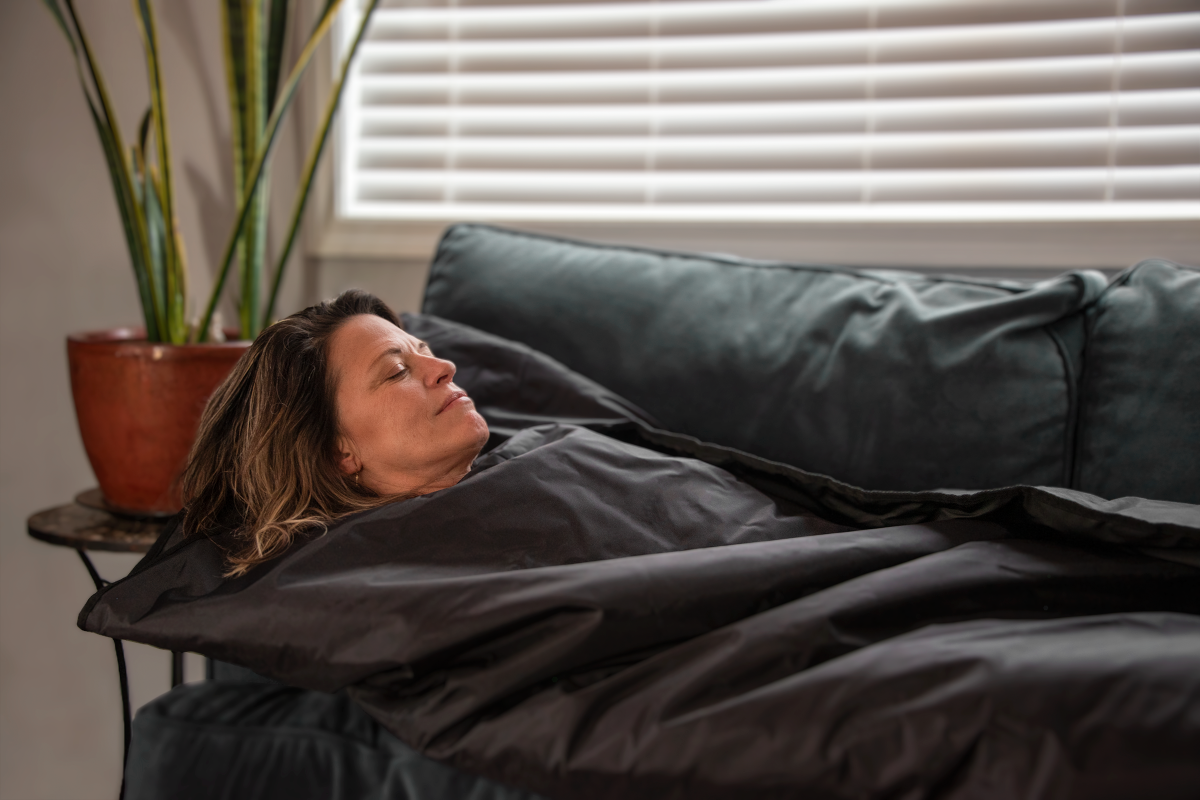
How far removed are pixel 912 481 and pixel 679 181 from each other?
2.96 feet

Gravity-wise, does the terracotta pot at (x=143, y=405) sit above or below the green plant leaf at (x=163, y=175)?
below

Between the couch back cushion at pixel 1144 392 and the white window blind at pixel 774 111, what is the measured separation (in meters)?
0.48

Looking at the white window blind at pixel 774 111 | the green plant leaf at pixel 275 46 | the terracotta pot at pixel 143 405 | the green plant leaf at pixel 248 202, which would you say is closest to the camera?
the terracotta pot at pixel 143 405

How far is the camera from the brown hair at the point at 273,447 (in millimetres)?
1019

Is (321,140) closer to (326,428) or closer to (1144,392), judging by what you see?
(326,428)

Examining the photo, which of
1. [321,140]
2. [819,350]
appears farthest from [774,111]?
[321,140]

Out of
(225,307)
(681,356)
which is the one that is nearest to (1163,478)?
(681,356)

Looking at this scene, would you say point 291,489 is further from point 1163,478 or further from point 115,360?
point 1163,478

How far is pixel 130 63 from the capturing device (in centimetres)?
168

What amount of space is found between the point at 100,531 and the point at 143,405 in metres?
0.19

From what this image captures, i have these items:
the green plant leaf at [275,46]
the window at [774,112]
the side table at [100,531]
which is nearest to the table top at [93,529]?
the side table at [100,531]

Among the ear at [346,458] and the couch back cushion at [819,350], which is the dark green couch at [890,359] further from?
the ear at [346,458]

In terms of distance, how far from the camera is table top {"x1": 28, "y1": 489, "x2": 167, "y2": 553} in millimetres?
1218

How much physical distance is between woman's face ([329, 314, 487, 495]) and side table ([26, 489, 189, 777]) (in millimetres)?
356
